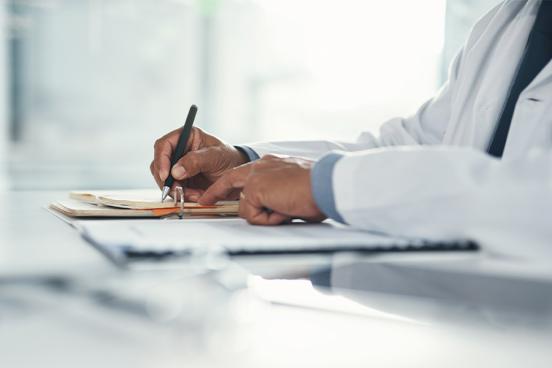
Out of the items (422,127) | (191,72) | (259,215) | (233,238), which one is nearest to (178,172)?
(259,215)

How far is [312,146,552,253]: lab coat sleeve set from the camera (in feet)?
1.65

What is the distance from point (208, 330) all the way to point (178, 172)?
64cm

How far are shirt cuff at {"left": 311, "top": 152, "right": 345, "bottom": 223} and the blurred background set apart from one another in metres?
3.46

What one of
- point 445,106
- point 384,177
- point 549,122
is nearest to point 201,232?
point 384,177

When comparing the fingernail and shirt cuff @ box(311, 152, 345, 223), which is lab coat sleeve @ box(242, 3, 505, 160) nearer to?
the fingernail

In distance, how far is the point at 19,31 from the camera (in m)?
4.27

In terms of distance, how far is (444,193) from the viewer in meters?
0.52

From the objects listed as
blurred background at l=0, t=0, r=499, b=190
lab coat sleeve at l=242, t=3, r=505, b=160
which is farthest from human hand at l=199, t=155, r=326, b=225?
blurred background at l=0, t=0, r=499, b=190

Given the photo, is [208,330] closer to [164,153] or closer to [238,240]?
[238,240]

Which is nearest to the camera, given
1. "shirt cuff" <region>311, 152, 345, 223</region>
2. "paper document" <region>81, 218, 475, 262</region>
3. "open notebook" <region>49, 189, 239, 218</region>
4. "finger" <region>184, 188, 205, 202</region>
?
"paper document" <region>81, 218, 475, 262</region>

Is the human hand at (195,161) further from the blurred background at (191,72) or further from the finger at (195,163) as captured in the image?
the blurred background at (191,72)

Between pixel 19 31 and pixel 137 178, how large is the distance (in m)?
1.32

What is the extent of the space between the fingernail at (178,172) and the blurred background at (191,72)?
3.26m

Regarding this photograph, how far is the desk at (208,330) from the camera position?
0.27 m
